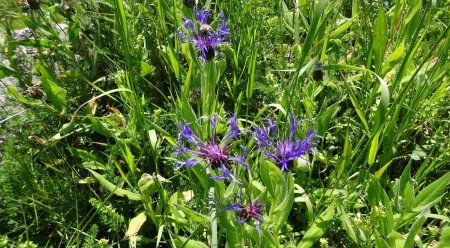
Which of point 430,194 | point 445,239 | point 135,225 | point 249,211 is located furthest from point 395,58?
point 135,225

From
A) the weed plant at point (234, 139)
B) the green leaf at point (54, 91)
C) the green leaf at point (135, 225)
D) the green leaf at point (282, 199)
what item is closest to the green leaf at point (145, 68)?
the weed plant at point (234, 139)

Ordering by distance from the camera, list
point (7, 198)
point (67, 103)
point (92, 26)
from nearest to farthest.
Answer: point (7, 198), point (67, 103), point (92, 26)

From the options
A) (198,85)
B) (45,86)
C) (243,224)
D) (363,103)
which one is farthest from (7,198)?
(363,103)

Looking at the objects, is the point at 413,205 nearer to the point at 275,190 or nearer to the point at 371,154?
the point at 371,154

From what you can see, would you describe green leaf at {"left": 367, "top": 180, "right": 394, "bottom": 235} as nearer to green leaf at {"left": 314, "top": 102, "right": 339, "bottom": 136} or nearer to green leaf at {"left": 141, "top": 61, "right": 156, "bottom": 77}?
green leaf at {"left": 314, "top": 102, "right": 339, "bottom": 136}

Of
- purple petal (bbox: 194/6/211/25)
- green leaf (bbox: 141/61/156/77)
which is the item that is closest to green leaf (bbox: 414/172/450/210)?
purple petal (bbox: 194/6/211/25)

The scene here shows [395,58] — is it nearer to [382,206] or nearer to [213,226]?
[382,206]
